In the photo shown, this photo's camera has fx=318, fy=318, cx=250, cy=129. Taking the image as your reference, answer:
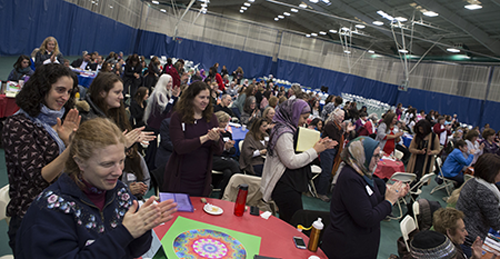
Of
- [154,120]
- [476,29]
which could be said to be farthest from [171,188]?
[476,29]

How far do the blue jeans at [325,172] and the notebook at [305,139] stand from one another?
116 inches

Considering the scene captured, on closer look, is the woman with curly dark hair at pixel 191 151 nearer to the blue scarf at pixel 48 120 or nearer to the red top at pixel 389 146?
the blue scarf at pixel 48 120

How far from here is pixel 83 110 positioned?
2377 millimetres

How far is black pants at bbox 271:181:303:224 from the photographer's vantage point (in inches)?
119

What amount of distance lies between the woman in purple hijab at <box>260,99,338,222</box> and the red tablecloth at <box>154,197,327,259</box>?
0.46 m

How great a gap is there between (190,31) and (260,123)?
975 inches

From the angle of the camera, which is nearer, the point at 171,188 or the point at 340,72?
the point at 171,188

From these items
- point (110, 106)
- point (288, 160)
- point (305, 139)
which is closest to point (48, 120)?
point (110, 106)

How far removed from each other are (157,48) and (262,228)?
27064 mm

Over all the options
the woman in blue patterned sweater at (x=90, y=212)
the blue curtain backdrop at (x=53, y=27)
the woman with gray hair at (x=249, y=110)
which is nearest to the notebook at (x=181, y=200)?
the woman in blue patterned sweater at (x=90, y=212)

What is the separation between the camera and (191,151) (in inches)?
115

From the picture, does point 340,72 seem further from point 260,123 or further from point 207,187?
point 207,187

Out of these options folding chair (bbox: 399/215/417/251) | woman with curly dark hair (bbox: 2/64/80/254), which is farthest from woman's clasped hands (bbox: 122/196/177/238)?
folding chair (bbox: 399/215/417/251)

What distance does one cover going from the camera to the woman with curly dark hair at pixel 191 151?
116 inches
